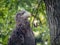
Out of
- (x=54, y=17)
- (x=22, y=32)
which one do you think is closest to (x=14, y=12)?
(x=22, y=32)

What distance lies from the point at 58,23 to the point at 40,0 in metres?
0.38

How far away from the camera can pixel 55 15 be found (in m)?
3.02

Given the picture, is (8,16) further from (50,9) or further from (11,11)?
(50,9)

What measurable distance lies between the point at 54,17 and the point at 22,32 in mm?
3319

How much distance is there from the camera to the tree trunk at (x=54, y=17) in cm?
299

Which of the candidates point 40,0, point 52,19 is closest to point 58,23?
point 52,19

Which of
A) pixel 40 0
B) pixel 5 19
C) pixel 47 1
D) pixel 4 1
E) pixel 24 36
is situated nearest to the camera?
pixel 47 1

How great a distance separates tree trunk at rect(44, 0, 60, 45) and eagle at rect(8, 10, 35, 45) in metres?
3.06

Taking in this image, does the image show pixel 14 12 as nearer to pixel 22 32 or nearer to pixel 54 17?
pixel 22 32

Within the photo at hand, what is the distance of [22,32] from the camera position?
631cm

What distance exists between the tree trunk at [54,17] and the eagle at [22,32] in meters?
3.06

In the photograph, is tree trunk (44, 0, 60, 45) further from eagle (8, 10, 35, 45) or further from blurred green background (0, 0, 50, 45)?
eagle (8, 10, 35, 45)

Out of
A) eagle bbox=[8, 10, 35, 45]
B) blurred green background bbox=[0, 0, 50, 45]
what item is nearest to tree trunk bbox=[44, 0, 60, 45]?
blurred green background bbox=[0, 0, 50, 45]

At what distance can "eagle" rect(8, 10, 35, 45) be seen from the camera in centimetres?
615
